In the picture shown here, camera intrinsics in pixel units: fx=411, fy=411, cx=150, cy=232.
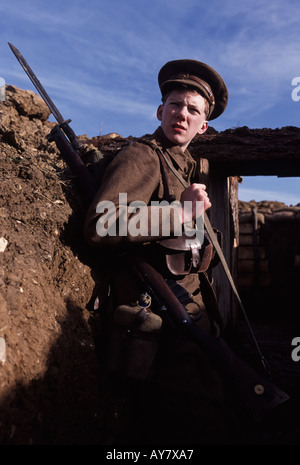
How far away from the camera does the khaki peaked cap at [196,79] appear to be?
3035 mm

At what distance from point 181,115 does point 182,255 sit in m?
1.06

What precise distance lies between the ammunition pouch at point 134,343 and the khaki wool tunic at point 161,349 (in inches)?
5.6

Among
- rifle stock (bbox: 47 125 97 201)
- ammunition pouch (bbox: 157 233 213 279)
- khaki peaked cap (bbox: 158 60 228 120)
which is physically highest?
khaki peaked cap (bbox: 158 60 228 120)

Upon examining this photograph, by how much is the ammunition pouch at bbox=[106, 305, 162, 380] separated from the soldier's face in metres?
1.36

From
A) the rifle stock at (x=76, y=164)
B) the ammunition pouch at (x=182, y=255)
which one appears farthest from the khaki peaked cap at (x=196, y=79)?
the ammunition pouch at (x=182, y=255)

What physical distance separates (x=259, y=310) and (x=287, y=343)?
284cm

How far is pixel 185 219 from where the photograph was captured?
2.47 meters

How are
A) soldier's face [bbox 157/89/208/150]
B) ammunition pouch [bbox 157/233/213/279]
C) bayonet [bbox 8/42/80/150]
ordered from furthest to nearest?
1. soldier's face [bbox 157/89/208/150]
2. bayonet [bbox 8/42/80/150]
3. ammunition pouch [bbox 157/233/213/279]

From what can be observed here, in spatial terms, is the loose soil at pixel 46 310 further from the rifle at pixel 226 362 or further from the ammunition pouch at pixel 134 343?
the rifle at pixel 226 362

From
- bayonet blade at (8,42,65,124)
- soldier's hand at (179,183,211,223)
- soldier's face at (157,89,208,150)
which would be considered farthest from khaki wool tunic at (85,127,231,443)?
bayonet blade at (8,42,65,124)

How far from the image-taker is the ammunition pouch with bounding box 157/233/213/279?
2436 mm

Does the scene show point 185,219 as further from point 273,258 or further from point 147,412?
point 273,258

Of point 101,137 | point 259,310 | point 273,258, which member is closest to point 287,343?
point 259,310

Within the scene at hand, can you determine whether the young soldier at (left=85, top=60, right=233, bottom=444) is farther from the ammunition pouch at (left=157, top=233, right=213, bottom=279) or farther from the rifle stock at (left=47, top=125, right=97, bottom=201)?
the rifle stock at (left=47, top=125, right=97, bottom=201)
